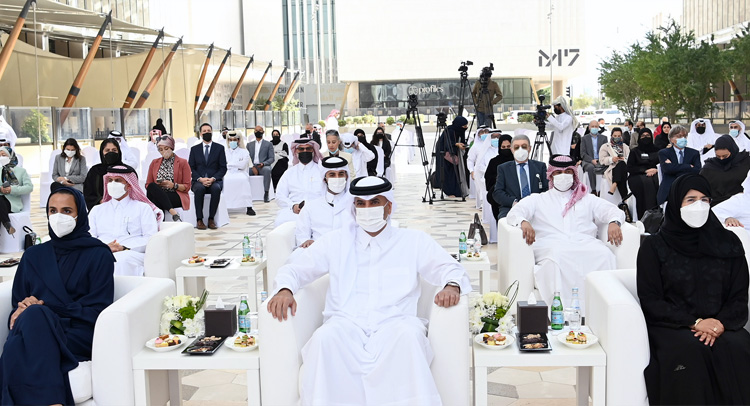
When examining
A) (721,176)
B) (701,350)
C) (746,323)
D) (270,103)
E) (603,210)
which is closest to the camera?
(701,350)

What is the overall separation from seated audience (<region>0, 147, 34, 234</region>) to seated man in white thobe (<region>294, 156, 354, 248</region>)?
176 inches

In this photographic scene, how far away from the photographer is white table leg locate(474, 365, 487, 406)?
148 inches

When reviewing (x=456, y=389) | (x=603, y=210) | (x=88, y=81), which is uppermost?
(x=88, y=81)

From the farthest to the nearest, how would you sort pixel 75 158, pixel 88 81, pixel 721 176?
pixel 88 81 < pixel 75 158 < pixel 721 176

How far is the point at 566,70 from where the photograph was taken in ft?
192

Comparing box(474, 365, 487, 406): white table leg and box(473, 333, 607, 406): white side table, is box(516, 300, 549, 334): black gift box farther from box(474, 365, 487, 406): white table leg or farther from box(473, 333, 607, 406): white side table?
box(474, 365, 487, 406): white table leg

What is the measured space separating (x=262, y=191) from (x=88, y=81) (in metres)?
12.6

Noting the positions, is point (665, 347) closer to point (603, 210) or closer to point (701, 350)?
point (701, 350)

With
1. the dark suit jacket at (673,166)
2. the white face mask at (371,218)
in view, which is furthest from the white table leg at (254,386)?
the dark suit jacket at (673,166)

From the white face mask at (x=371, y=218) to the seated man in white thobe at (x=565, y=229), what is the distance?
2027 mm

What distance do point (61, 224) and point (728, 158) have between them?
23.9ft

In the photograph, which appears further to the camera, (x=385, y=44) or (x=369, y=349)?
(x=385, y=44)

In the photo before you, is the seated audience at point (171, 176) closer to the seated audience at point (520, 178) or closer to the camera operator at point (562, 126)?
the seated audience at point (520, 178)

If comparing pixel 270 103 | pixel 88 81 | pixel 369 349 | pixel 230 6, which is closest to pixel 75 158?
pixel 369 349
